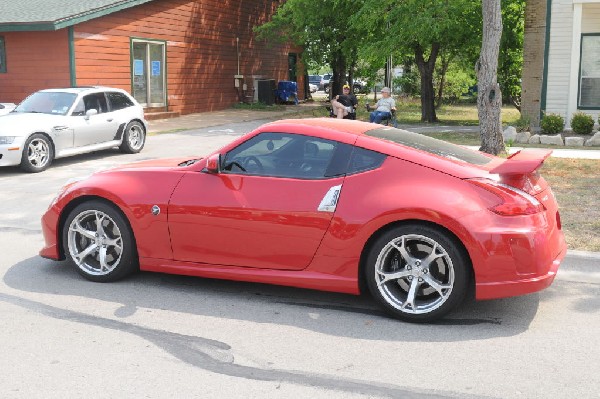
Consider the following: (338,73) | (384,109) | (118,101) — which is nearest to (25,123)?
(118,101)

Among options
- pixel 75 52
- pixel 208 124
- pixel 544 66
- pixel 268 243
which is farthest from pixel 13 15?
pixel 268 243

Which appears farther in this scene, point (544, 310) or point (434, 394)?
point (544, 310)

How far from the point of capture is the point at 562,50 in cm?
1923

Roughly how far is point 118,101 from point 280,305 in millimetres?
10850

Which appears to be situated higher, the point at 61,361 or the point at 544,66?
the point at 544,66

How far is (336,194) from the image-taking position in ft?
17.3

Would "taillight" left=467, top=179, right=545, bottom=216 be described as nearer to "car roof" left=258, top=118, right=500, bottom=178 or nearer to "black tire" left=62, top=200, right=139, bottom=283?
"car roof" left=258, top=118, right=500, bottom=178

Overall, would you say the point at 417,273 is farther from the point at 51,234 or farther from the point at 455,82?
the point at 455,82

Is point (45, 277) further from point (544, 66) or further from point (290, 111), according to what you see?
point (290, 111)

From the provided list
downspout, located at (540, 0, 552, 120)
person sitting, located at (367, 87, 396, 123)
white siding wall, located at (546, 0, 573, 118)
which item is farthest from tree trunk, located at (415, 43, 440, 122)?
person sitting, located at (367, 87, 396, 123)

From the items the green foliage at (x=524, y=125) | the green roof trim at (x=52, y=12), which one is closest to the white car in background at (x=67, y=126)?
the green roof trim at (x=52, y=12)

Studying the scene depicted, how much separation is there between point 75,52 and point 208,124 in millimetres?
4531

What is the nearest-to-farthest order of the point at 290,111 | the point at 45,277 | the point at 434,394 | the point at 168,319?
the point at 434,394 < the point at 168,319 < the point at 45,277 < the point at 290,111

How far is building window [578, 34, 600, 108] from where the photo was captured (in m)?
19.2
